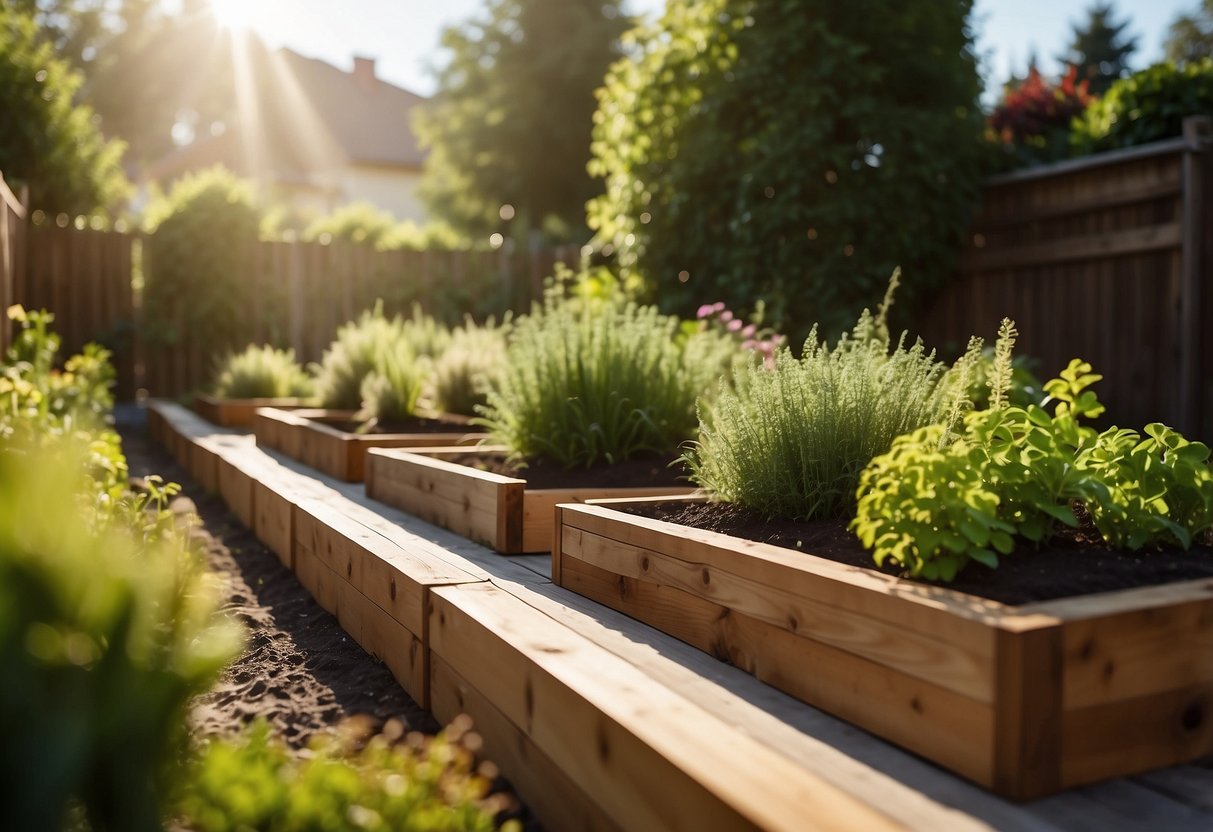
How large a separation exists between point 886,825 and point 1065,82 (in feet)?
32.4

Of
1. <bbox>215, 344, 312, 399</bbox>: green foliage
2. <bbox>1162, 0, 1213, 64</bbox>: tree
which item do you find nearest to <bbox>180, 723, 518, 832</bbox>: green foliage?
<bbox>215, 344, 312, 399</bbox>: green foliage

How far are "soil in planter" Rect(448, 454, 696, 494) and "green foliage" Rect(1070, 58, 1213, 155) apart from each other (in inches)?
185

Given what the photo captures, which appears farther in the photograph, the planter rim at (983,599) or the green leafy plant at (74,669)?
the planter rim at (983,599)

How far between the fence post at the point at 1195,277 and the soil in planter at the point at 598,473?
3.52 m

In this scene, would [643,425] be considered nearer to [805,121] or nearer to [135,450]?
[805,121]

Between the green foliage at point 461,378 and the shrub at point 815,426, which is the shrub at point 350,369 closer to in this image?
the green foliage at point 461,378

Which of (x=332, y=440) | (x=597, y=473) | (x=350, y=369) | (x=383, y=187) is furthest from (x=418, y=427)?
(x=383, y=187)

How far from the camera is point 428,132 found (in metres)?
20.0

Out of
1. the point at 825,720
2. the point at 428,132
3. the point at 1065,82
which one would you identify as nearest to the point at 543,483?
the point at 825,720

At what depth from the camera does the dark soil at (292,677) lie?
2020mm

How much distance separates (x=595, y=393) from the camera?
3.54m

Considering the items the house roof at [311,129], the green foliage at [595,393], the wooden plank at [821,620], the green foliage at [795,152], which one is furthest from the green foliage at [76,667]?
the house roof at [311,129]

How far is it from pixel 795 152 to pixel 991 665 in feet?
18.5

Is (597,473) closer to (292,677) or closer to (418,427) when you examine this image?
(292,677)
